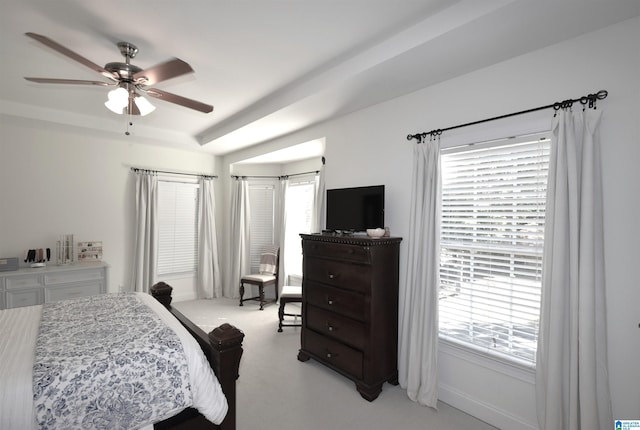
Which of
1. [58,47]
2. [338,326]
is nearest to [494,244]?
[338,326]

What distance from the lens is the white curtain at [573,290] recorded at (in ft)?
5.66

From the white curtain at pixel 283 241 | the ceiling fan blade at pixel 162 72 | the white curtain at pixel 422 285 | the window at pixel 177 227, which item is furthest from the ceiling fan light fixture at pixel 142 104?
the white curtain at pixel 283 241

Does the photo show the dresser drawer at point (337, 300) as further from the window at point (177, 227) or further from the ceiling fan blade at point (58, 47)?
the window at point (177, 227)

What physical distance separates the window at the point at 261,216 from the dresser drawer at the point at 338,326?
286 cm

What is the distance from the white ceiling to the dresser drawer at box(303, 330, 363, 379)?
2.36 metres

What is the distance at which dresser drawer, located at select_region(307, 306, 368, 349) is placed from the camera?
2598mm

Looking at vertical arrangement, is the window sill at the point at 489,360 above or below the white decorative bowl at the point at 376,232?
below

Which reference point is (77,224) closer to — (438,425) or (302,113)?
(302,113)

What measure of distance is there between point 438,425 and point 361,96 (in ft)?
9.23

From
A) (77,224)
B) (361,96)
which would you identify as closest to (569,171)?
(361,96)

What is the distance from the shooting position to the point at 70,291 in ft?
12.5

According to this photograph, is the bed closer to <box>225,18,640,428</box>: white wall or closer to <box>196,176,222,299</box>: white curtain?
<box>225,18,640,428</box>: white wall

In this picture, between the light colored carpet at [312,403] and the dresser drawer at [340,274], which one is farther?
the dresser drawer at [340,274]

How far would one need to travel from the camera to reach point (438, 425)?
7.26ft
